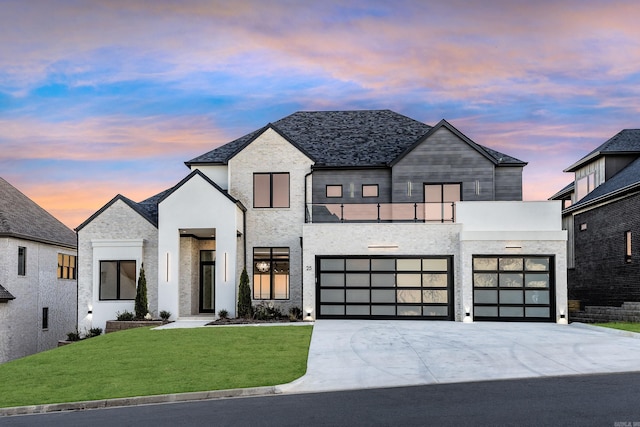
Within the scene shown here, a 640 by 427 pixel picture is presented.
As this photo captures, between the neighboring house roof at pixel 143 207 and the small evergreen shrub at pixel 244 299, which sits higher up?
the neighboring house roof at pixel 143 207

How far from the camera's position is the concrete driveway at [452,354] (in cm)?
1373

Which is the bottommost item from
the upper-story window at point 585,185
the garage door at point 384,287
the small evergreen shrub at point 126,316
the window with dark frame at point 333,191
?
the small evergreen shrub at point 126,316

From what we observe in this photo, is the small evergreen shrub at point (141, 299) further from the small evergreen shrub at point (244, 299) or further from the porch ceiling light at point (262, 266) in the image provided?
the porch ceiling light at point (262, 266)

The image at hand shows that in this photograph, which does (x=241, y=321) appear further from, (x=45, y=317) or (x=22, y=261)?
(x=45, y=317)

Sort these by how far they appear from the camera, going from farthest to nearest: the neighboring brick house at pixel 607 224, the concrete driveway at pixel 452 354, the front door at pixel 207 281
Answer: the front door at pixel 207 281, the neighboring brick house at pixel 607 224, the concrete driveway at pixel 452 354

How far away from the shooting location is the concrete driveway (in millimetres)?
13734

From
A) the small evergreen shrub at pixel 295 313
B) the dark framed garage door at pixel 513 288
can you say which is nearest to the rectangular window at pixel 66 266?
the small evergreen shrub at pixel 295 313

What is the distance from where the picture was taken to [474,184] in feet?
98.8

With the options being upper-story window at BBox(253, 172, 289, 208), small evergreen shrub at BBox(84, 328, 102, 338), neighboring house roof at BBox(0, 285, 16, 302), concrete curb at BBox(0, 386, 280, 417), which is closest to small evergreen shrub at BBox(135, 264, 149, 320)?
small evergreen shrub at BBox(84, 328, 102, 338)

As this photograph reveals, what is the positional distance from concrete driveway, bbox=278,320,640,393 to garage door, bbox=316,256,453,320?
3.39 metres

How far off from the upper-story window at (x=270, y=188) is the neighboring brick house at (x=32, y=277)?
13798 mm

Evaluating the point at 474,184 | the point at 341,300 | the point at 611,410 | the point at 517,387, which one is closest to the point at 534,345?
the point at 517,387

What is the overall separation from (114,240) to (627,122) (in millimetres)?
29818

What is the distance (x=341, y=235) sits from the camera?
2709 cm
